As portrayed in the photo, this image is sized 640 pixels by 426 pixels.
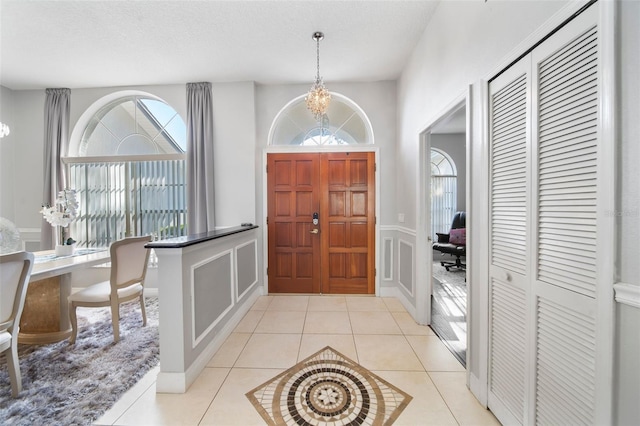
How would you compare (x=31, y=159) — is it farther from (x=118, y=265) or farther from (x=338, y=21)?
(x=338, y=21)

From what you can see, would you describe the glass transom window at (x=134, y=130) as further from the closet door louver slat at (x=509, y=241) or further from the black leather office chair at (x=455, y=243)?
the black leather office chair at (x=455, y=243)

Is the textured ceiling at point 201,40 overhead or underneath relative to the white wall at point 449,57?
overhead

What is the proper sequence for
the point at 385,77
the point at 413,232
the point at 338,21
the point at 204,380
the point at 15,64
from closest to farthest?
the point at 204,380, the point at 338,21, the point at 413,232, the point at 15,64, the point at 385,77

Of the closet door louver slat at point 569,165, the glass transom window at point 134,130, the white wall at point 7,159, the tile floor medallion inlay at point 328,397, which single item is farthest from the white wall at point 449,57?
the white wall at point 7,159

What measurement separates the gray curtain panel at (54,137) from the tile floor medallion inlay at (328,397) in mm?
4375

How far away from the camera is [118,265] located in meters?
2.32

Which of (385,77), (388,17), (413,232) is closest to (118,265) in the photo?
(413,232)

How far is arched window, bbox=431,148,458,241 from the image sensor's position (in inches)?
234

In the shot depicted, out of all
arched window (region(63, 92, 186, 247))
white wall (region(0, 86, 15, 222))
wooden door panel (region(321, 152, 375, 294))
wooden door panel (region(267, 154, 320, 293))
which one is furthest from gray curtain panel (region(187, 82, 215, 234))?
white wall (region(0, 86, 15, 222))

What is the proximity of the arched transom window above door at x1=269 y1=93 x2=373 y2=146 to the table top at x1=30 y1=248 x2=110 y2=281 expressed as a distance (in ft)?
8.51

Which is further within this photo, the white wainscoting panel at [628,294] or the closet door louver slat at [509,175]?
the closet door louver slat at [509,175]

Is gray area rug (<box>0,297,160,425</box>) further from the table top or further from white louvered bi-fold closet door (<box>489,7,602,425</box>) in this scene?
white louvered bi-fold closet door (<box>489,7,602,425</box>)

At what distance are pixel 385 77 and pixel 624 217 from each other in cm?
337

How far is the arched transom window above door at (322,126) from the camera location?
3.79 m
